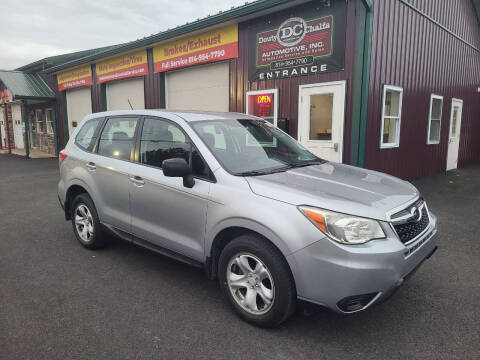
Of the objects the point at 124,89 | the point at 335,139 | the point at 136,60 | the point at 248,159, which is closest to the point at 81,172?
the point at 248,159

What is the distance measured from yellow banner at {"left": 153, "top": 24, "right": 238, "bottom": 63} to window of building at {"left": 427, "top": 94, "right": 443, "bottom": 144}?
650 centimetres

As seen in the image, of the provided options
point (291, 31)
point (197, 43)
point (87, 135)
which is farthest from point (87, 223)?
point (197, 43)

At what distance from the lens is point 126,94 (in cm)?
1364

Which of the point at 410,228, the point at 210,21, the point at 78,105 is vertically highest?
the point at 210,21

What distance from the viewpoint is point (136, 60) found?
12.5m

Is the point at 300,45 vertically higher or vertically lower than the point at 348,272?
higher

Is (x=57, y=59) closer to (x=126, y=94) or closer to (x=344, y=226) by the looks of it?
(x=126, y=94)

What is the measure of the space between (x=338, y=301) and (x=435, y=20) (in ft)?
34.6

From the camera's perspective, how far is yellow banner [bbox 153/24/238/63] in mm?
9414

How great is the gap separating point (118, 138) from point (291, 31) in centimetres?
561

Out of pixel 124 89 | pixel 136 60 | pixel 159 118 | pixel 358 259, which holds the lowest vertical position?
pixel 358 259

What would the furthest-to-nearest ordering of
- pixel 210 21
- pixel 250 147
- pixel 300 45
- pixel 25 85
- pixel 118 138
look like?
pixel 25 85, pixel 210 21, pixel 300 45, pixel 118 138, pixel 250 147

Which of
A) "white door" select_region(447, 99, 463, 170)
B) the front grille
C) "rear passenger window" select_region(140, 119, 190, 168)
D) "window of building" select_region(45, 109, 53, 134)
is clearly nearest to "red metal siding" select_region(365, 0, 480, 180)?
"white door" select_region(447, 99, 463, 170)

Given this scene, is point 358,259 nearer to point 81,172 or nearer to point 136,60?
point 81,172
